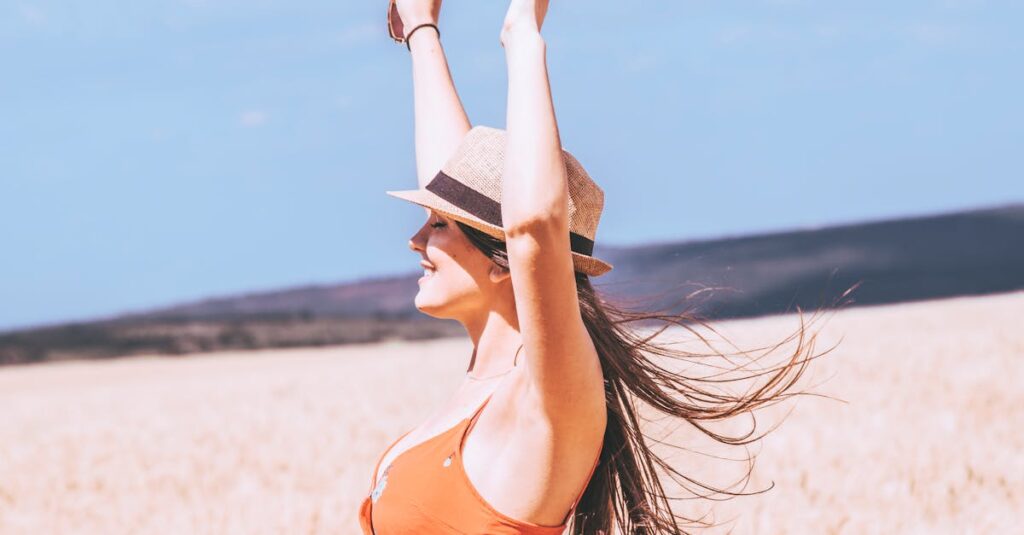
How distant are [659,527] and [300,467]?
1.77 metres

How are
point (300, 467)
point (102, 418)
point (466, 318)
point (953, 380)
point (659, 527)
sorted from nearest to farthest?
point (466, 318)
point (659, 527)
point (300, 467)
point (953, 380)
point (102, 418)

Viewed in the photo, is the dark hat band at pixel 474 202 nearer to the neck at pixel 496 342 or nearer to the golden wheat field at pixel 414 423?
the neck at pixel 496 342

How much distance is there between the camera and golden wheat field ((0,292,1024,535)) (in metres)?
2.72

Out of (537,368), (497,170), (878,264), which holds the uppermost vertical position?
(497,170)

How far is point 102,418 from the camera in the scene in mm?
5145

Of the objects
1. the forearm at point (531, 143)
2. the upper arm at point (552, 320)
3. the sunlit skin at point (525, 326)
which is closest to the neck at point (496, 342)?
the sunlit skin at point (525, 326)

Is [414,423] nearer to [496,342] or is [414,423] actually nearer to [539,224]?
[496,342]

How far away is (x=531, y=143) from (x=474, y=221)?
0.33 m

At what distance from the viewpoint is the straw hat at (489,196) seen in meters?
1.62

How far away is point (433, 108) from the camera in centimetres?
212

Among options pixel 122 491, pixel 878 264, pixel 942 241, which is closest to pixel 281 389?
pixel 122 491

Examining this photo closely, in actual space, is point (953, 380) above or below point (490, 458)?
below

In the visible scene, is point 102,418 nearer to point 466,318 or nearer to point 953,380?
point 953,380

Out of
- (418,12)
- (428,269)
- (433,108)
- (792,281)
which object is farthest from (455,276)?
(792,281)
